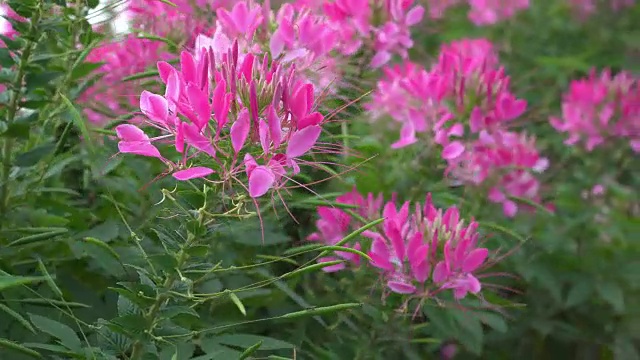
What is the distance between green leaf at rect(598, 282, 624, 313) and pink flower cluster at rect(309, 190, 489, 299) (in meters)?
0.69

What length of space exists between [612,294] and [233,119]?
117cm

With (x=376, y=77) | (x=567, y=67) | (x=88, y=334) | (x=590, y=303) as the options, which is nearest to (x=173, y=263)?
(x=88, y=334)

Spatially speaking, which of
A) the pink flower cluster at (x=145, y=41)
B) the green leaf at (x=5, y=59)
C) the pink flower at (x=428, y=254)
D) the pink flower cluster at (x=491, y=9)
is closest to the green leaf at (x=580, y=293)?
the pink flower at (x=428, y=254)

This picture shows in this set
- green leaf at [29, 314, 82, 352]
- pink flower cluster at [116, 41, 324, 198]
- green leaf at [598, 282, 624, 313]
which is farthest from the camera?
green leaf at [598, 282, 624, 313]

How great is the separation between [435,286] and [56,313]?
49cm

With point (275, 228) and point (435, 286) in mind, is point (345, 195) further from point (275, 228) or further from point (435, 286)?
point (435, 286)

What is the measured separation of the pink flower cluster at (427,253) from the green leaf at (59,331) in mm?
381

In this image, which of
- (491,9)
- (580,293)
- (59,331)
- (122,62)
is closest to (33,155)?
(59,331)

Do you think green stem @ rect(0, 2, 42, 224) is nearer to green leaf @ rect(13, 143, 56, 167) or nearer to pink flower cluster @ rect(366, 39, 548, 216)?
green leaf @ rect(13, 143, 56, 167)

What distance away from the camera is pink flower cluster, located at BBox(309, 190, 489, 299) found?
99cm

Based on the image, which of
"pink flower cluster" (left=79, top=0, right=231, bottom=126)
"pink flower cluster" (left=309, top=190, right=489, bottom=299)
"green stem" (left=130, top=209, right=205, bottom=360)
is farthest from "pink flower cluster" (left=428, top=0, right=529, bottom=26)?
"green stem" (left=130, top=209, right=205, bottom=360)

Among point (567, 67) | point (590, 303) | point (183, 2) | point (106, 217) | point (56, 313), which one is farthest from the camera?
point (567, 67)

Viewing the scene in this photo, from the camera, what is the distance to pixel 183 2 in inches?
49.9

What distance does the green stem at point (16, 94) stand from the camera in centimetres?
86
